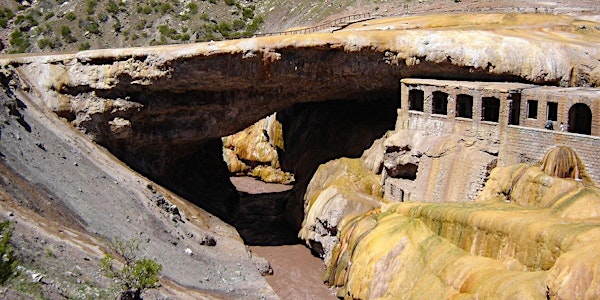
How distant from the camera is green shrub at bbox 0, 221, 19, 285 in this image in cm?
1981

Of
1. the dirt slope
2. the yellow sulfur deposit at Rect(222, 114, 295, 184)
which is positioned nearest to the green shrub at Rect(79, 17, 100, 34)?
the yellow sulfur deposit at Rect(222, 114, 295, 184)

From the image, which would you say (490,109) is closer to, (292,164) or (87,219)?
(292,164)

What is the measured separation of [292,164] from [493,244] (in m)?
25.3

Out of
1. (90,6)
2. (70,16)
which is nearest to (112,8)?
(90,6)

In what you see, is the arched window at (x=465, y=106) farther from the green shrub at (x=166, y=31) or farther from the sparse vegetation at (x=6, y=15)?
the sparse vegetation at (x=6, y=15)

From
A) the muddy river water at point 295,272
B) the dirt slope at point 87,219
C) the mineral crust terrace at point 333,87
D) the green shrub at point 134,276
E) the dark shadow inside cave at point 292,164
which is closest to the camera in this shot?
the green shrub at point 134,276

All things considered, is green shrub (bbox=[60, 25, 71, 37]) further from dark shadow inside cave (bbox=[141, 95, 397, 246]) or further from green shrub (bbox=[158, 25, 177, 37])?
dark shadow inside cave (bbox=[141, 95, 397, 246])

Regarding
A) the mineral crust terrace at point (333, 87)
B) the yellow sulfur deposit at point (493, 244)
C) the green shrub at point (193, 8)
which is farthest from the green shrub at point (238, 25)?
the yellow sulfur deposit at point (493, 244)

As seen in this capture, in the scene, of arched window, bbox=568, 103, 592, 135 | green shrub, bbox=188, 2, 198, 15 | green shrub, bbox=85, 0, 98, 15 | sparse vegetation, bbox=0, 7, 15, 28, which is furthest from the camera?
green shrub, bbox=188, 2, 198, 15

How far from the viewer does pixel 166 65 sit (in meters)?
36.5

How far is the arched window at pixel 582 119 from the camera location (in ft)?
107

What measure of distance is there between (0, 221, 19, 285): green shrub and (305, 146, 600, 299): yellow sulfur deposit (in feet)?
46.1

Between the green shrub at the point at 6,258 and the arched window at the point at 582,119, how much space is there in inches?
959

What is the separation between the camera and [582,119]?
33219mm
